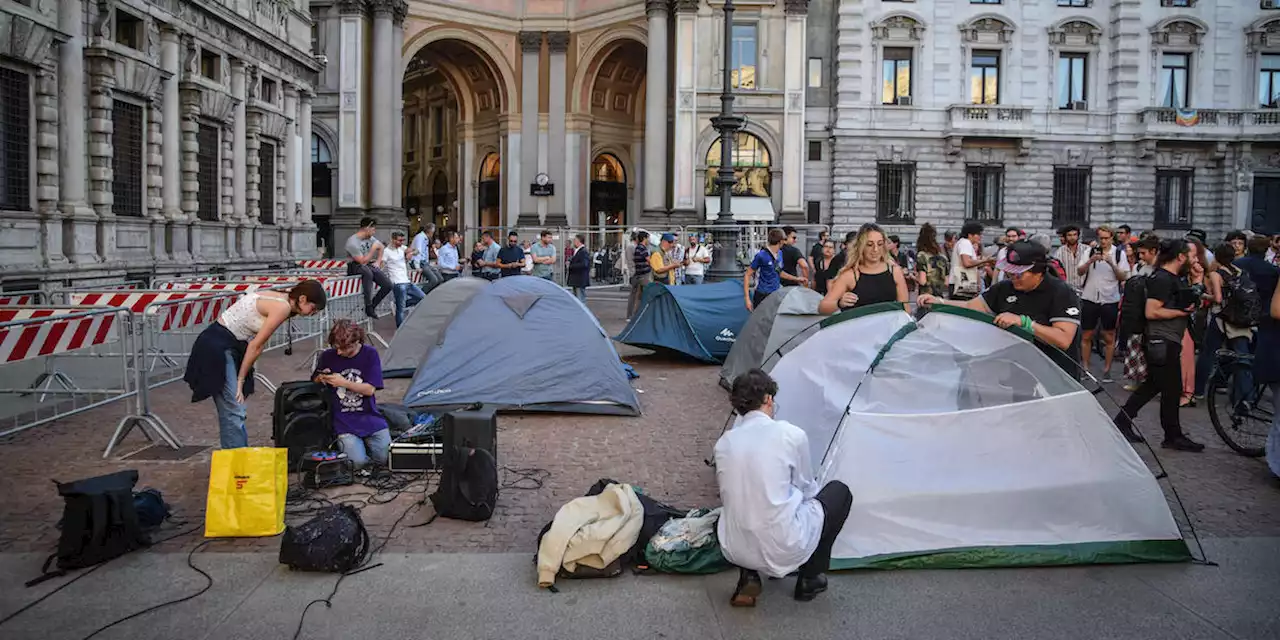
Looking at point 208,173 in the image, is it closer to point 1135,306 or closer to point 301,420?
point 301,420

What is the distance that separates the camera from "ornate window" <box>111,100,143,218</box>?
19.4 metres

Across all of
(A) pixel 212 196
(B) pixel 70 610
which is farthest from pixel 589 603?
(A) pixel 212 196

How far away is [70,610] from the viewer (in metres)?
5.14

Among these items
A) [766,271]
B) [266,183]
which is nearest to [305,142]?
[266,183]

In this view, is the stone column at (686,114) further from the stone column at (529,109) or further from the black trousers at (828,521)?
the black trousers at (828,521)

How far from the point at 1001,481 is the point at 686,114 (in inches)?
1316

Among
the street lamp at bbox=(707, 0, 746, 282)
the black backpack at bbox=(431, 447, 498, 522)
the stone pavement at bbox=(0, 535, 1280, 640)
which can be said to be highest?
the street lamp at bbox=(707, 0, 746, 282)

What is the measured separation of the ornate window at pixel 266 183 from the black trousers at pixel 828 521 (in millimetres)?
24875

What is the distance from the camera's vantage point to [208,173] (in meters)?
23.9

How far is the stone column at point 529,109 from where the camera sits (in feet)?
143

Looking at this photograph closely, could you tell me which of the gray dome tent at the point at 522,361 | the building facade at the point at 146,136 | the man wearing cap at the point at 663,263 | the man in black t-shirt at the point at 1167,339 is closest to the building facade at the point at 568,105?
the building facade at the point at 146,136

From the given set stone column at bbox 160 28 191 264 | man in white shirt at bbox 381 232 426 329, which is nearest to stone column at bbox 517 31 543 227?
stone column at bbox 160 28 191 264

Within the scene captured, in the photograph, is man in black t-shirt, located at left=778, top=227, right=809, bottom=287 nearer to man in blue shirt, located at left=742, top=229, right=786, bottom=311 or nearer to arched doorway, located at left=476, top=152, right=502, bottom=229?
man in blue shirt, located at left=742, top=229, right=786, bottom=311

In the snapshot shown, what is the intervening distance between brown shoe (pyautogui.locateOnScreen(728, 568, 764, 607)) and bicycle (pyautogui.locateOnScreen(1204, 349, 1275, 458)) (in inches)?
234
